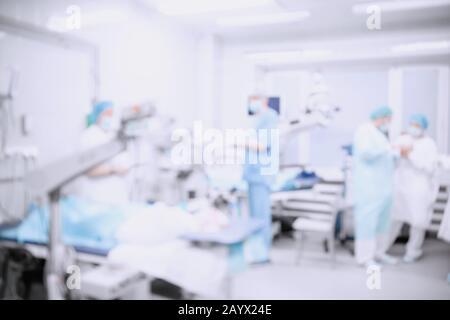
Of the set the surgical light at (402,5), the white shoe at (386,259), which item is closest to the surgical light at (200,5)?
the surgical light at (402,5)

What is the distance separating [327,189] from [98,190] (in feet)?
4.77

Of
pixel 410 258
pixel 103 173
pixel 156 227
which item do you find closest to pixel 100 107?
pixel 103 173

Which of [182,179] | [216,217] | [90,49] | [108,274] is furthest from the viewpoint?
[90,49]

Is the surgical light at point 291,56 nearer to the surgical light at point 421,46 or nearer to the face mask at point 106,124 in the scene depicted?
the surgical light at point 421,46

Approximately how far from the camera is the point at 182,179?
2.04 m

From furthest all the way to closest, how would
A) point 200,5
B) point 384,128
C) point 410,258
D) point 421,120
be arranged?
point 384,128 → point 410,258 → point 200,5 → point 421,120

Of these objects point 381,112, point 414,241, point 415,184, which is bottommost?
point 414,241

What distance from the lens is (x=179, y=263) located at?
1.80m

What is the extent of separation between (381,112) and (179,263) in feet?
4.06

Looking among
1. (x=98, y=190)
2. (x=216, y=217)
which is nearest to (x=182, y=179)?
(x=216, y=217)

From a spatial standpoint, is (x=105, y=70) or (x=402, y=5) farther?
(x=105, y=70)

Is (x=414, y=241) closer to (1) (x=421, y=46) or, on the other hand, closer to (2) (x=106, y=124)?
(1) (x=421, y=46)
